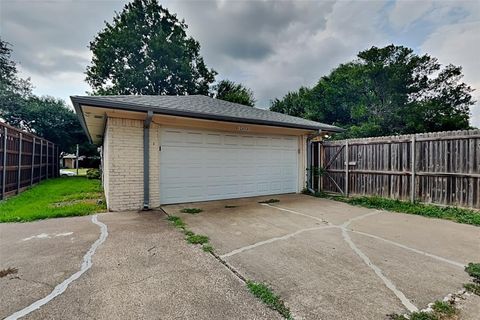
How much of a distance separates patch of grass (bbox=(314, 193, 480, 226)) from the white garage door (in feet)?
7.46

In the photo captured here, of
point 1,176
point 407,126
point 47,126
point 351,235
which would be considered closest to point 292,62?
point 407,126

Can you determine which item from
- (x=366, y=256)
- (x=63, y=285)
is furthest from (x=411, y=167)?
(x=63, y=285)

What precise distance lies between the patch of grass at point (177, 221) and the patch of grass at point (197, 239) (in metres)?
0.60

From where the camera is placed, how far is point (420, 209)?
18.8ft

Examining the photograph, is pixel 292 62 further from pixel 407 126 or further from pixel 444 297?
pixel 444 297

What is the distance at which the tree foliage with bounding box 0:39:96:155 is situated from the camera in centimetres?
1789

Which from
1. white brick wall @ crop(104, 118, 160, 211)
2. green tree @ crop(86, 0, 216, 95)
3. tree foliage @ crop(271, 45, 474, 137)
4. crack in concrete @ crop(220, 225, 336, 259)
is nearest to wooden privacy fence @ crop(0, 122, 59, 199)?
white brick wall @ crop(104, 118, 160, 211)

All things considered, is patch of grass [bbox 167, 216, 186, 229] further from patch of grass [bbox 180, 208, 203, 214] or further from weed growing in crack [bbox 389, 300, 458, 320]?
weed growing in crack [bbox 389, 300, 458, 320]

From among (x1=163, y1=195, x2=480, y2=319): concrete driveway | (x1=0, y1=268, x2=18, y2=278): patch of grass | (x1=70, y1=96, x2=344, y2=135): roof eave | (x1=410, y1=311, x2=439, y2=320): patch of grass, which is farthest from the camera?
(x1=70, y1=96, x2=344, y2=135): roof eave

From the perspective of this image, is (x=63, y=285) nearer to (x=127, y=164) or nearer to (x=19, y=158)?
(x=127, y=164)

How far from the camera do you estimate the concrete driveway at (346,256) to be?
2078 millimetres

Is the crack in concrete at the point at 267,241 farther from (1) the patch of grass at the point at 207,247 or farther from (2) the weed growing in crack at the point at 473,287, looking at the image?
(2) the weed growing in crack at the point at 473,287

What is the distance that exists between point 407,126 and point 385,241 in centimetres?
1325

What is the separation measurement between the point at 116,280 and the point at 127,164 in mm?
3744
